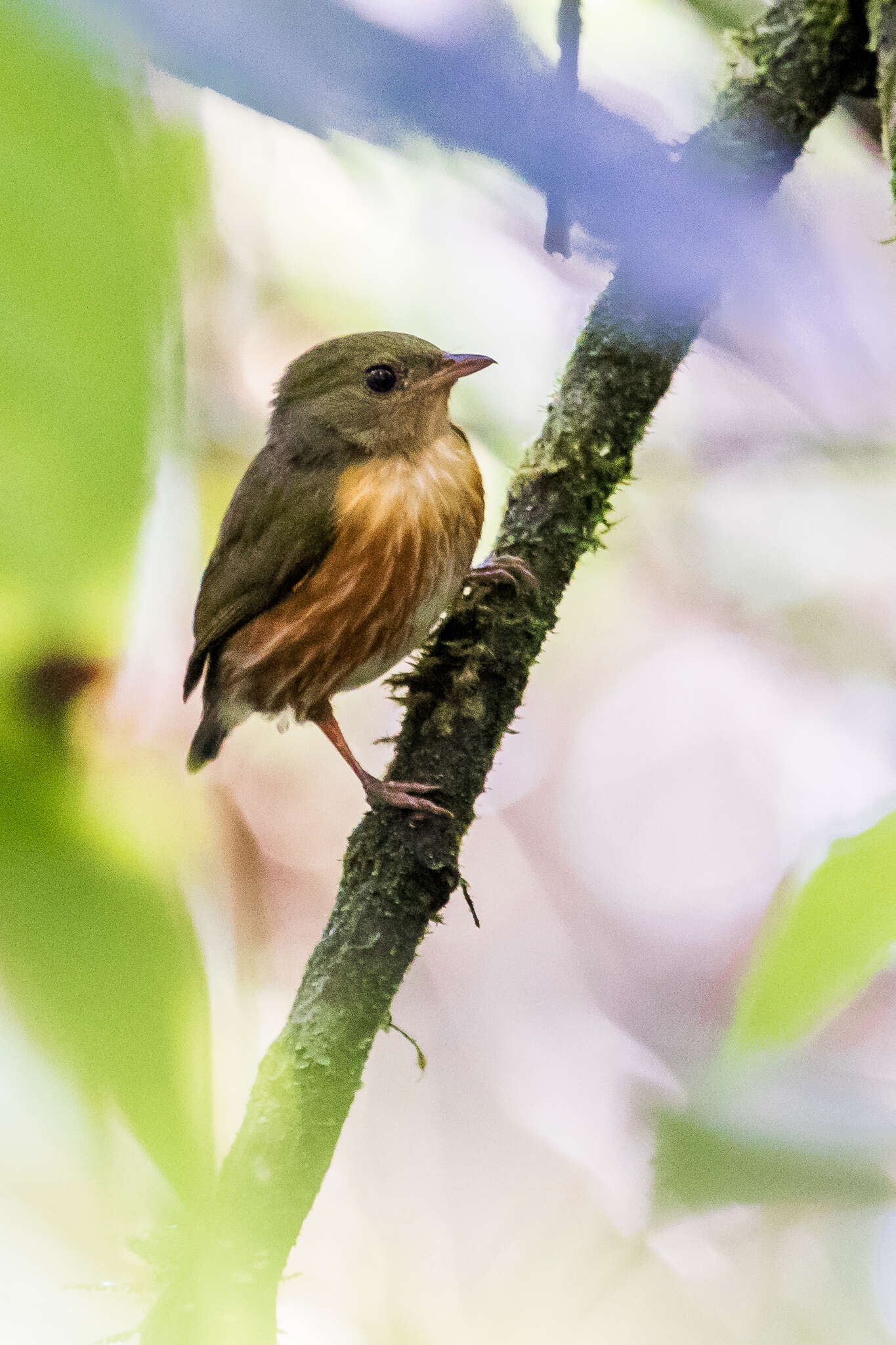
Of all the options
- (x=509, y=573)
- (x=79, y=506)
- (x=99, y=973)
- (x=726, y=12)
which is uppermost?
(x=726, y=12)

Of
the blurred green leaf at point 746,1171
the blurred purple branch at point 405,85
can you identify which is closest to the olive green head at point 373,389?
the blurred purple branch at point 405,85

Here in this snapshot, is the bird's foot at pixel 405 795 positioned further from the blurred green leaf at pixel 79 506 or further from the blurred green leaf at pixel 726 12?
the blurred green leaf at pixel 726 12

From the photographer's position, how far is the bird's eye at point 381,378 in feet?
1.55

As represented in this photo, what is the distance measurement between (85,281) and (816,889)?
1.21 feet

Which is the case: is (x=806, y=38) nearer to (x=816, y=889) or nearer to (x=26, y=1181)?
(x=816, y=889)

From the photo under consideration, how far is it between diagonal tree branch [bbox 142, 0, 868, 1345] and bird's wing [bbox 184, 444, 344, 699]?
0.08 meters

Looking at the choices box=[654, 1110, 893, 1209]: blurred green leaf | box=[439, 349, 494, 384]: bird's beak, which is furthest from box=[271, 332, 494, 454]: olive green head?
box=[654, 1110, 893, 1209]: blurred green leaf

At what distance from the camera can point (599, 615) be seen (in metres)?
0.55

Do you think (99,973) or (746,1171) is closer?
(99,973)

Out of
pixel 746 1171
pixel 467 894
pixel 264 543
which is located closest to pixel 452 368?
pixel 264 543

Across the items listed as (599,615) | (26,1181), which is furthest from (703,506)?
(26,1181)

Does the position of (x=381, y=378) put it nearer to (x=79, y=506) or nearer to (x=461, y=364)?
(x=461, y=364)

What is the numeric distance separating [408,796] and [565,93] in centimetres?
27

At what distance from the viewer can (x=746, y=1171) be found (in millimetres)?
479
